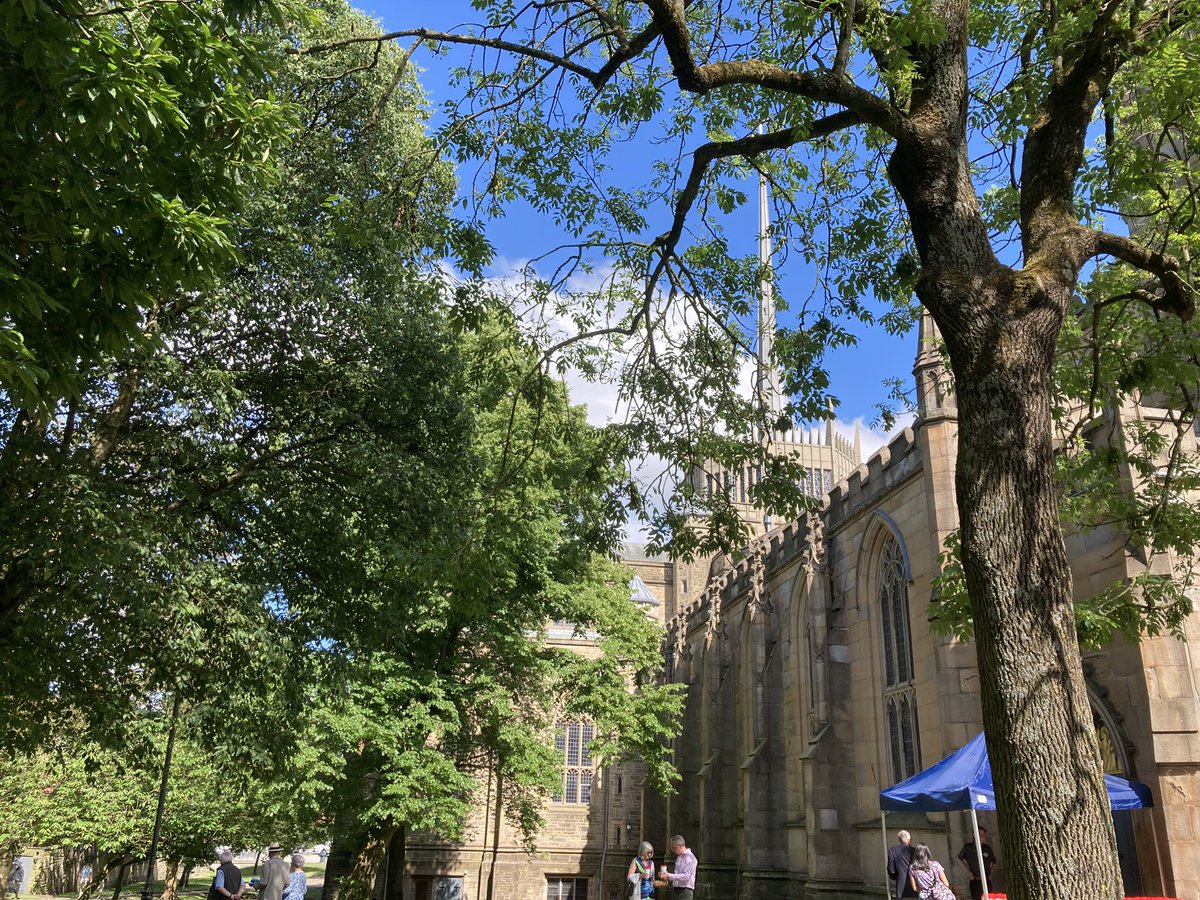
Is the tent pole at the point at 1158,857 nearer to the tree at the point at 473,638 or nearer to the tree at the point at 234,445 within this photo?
the tree at the point at 473,638

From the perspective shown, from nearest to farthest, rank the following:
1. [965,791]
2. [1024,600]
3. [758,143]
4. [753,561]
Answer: [1024,600]
[758,143]
[965,791]
[753,561]

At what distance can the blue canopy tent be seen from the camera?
34.0 ft

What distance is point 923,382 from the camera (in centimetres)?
1755

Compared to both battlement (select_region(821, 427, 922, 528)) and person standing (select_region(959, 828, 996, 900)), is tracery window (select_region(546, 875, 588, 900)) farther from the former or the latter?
person standing (select_region(959, 828, 996, 900))

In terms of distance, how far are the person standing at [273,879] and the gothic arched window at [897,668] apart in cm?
1199

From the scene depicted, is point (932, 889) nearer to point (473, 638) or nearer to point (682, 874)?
point (682, 874)

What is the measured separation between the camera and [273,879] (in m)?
13.6

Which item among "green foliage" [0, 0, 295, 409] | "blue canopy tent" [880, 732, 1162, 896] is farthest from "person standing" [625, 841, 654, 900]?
"green foliage" [0, 0, 295, 409]

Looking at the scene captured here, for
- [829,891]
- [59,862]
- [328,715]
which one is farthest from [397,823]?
[59,862]

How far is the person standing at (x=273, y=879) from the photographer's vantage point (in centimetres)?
1352

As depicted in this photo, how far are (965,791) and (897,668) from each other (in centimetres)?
975

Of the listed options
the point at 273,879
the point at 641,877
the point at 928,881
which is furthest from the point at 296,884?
the point at 928,881

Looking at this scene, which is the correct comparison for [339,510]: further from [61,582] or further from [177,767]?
[177,767]

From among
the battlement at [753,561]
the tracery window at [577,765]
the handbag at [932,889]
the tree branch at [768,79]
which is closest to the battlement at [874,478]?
the battlement at [753,561]
